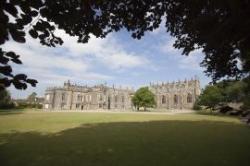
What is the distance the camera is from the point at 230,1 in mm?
5137

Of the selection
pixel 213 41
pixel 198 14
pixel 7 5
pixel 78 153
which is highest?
pixel 198 14

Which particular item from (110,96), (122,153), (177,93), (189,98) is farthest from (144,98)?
(122,153)

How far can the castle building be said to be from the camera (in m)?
98.6

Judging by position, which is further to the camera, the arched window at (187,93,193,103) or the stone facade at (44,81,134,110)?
the stone facade at (44,81,134,110)

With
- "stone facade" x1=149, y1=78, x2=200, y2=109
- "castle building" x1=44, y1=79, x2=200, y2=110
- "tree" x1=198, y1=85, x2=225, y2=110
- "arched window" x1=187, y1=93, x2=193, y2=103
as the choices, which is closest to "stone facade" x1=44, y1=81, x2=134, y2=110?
"castle building" x1=44, y1=79, x2=200, y2=110

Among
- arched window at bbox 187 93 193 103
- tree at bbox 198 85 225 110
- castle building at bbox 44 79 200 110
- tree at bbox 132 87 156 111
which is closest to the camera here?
tree at bbox 198 85 225 110

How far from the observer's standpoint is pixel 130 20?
782 centimetres

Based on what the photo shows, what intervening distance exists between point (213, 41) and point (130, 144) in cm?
628

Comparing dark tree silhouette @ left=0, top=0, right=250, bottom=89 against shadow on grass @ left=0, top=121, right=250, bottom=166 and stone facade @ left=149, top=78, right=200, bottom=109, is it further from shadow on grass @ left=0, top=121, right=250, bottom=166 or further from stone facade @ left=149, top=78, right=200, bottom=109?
stone facade @ left=149, top=78, right=200, bottom=109

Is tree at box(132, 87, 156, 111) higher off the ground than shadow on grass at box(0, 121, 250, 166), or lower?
higher

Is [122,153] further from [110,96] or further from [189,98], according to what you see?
[110,96]

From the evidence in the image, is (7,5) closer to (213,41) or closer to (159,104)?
(213,41)

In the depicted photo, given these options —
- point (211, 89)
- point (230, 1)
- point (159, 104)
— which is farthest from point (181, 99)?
point (230, 1)

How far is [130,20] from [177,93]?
101009 mm
